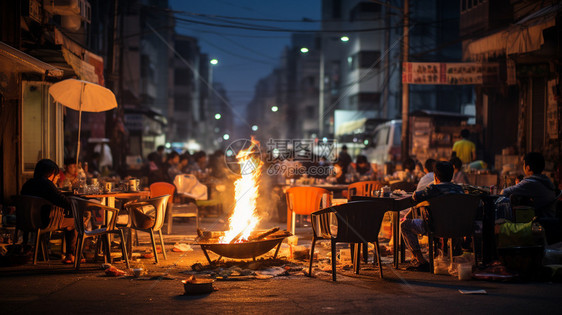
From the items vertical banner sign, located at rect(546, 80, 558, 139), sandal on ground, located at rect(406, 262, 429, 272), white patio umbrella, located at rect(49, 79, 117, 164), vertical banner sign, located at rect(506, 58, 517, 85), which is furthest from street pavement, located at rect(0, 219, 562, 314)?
vertical banner sign, located at rect(546, 80, 558, 139)

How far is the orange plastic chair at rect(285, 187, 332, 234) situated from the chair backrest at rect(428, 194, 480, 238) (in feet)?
11.3

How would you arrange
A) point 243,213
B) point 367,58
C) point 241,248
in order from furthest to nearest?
point 367,58 → point 243,213 → point 241,248

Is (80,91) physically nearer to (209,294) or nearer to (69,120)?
(209,294)

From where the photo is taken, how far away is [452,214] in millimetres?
7574

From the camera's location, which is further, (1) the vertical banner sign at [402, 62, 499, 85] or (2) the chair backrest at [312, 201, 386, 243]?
(1) the vertical banner sign at [402, 62, 499, 85]

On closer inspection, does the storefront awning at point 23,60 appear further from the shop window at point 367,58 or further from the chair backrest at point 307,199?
the shop window at point 367,58

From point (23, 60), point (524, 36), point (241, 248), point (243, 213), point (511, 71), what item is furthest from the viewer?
point (511, 71)

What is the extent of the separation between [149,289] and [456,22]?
119ft

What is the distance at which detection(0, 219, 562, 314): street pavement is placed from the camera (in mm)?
5809

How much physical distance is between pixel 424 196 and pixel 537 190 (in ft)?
7.37

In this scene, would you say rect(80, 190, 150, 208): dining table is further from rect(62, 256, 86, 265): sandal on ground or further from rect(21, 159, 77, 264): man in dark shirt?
rect(62, 256, 86, 265): sandal on ground

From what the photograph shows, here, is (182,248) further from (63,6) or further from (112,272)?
(63,6)

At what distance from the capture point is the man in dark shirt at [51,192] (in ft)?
26.8

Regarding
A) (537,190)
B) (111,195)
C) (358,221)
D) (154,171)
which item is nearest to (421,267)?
(358,221)
